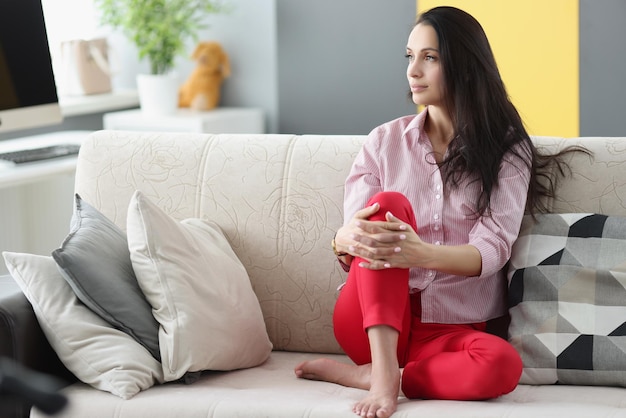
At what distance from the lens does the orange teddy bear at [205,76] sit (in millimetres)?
4250

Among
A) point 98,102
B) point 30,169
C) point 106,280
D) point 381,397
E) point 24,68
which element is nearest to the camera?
point 381,397

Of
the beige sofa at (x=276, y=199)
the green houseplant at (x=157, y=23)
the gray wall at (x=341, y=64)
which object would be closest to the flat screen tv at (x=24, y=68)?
the green houseplant at (x=157, y=23)

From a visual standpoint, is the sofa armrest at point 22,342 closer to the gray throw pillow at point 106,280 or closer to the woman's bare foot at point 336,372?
the gray throw pillow at point 106,280

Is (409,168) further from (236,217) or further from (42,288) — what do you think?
(42,288)

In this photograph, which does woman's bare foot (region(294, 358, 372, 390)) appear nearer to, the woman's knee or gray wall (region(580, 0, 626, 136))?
the woman's knee

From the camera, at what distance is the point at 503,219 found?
2.04 meters

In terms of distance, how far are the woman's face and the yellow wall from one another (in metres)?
1.72

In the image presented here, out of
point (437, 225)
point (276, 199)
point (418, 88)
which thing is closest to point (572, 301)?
point (437, 225)

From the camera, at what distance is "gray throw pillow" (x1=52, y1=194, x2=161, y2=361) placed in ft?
6.29

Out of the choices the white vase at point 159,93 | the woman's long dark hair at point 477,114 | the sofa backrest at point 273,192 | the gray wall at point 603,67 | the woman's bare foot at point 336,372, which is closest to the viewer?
the woman's bare foot at point 336,372

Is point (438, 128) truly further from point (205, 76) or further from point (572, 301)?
point (205, 76)

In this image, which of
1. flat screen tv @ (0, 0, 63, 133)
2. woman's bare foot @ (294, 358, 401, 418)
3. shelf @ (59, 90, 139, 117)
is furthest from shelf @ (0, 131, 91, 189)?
woman's bare foot @ (294, 358, 401, 418)

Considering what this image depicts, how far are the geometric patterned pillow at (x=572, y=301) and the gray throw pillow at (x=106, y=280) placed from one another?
777 mm

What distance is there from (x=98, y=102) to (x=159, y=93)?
0.27 m
